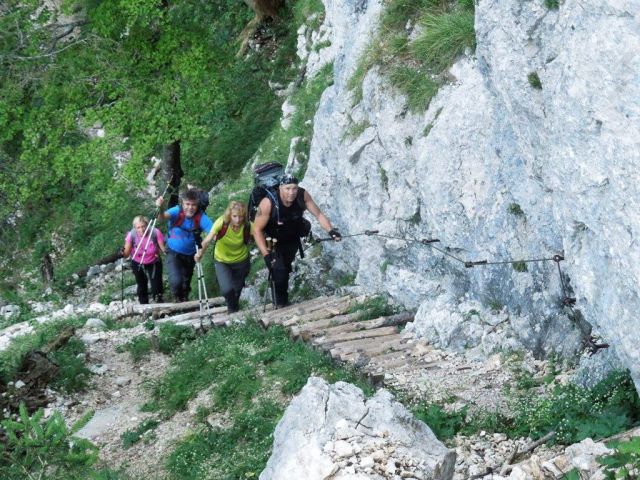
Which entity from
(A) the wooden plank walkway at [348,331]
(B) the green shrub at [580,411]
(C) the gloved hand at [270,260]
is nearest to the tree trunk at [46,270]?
(A) the wooden plank walkway at [348,331]

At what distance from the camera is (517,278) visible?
9516mm

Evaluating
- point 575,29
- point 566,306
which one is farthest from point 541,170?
point 575,29

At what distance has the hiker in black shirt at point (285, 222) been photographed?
12.1 metres

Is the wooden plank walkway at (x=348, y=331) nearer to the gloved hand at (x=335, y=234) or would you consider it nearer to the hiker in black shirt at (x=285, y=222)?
the hiker in black shirt at (x=285, y=222)

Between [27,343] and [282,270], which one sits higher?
[282,270]

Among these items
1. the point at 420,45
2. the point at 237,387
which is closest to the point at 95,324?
the point at 237,387

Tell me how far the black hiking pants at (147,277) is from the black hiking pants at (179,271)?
0.63 meters

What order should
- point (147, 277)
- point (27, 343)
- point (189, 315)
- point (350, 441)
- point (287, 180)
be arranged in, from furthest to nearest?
point (147, 277) → point (189, 315) → point (27, 343) → point (287, 180) → point (350, 441)

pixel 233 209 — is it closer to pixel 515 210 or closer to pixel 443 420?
pixel 515 210

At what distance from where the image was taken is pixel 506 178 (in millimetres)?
9469

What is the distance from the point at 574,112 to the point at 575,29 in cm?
60

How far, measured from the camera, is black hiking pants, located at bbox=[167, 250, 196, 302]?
1460cm

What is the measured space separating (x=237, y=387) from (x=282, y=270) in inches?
107

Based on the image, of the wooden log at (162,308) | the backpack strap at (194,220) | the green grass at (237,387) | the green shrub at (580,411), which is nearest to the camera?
the green shrub at (580,411)
